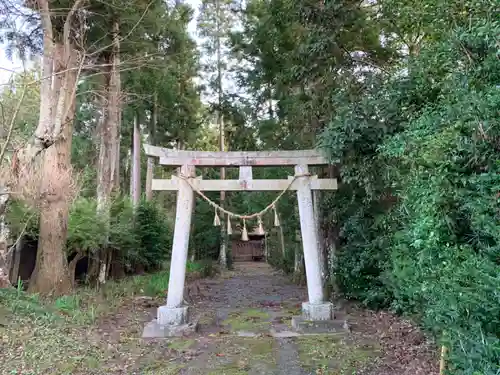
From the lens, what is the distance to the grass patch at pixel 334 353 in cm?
451

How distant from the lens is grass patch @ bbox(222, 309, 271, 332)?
6.53 metres

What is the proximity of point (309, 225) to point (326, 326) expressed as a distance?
1660mm

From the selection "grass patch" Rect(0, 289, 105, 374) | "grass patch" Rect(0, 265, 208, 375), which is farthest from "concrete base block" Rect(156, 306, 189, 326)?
"grass patch" Rect(0, 289, 105, 374)

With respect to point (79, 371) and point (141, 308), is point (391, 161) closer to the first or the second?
point (79, 371)

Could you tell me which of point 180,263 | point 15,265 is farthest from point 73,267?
point 180,263

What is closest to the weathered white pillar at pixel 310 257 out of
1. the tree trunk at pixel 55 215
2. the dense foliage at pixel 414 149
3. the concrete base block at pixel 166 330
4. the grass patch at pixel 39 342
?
the dense foliage at pixel 414 149

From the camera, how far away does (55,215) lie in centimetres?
738

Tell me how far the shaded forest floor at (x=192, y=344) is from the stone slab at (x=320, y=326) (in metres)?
0.19

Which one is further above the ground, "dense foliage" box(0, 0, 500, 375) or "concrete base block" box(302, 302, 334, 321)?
"dense foliage" box(0, 0, 500, 375)

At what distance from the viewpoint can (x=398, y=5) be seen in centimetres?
524

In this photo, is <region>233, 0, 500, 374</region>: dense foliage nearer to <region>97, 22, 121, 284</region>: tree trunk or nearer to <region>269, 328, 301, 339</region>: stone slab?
<region>269, 328, 301, 339</region>: stone slab

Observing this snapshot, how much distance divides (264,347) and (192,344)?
Result: 104 cm

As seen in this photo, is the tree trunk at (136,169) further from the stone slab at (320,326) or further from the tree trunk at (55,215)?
the stone slab at (320,326)

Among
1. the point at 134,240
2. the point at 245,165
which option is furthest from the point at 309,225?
the point at 134,240
